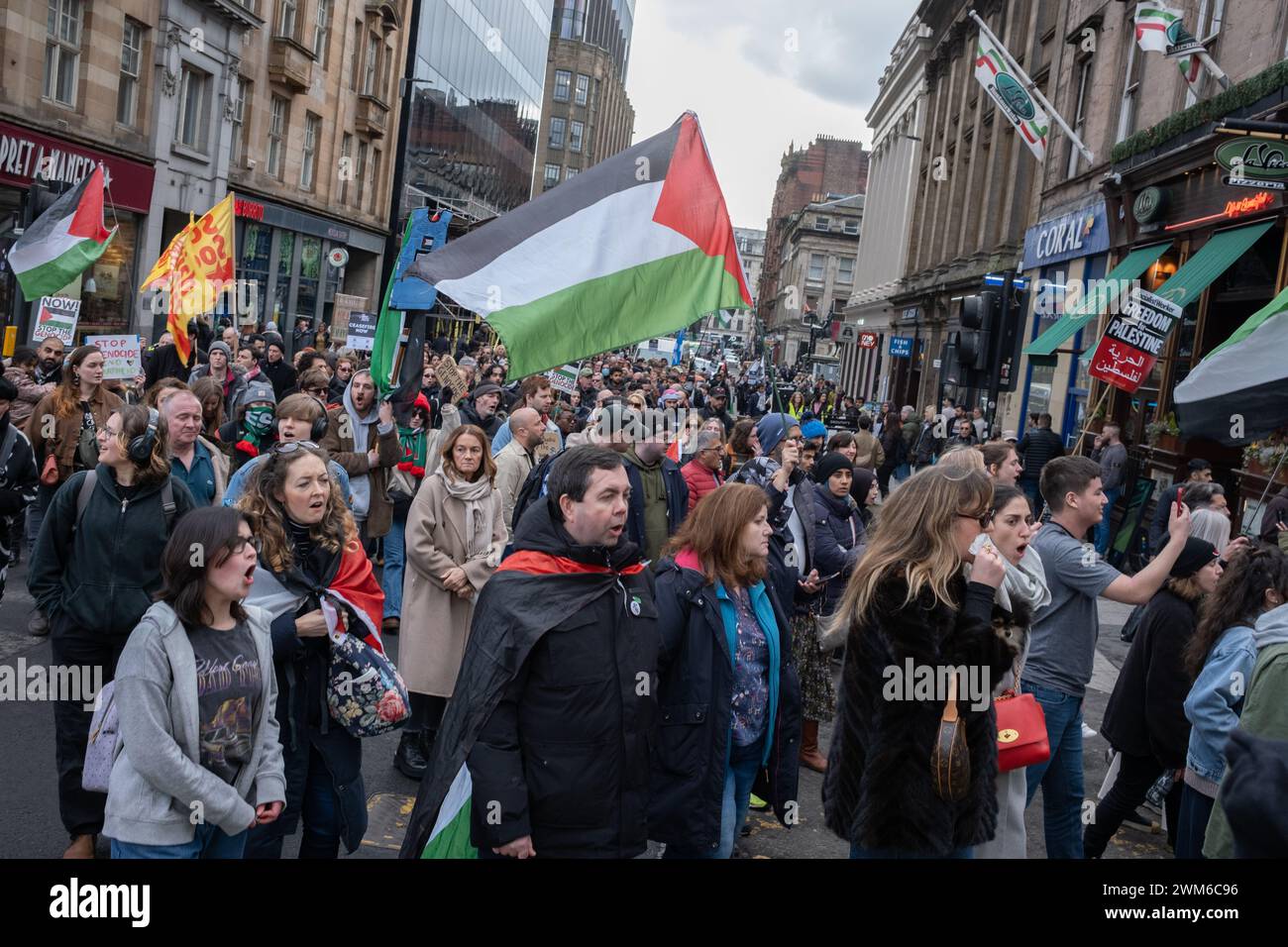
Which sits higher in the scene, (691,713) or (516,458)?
(516,458)

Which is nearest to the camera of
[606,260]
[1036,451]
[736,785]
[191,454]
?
[736,785]

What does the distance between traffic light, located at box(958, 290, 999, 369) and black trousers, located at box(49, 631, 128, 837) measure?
7.53 metres

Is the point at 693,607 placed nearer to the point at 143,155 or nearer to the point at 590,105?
the point at 143,155

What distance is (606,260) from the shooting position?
604 centimetres

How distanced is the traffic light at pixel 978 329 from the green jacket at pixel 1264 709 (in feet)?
21.4

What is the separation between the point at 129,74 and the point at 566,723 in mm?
23406

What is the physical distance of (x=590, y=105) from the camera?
10731 cm

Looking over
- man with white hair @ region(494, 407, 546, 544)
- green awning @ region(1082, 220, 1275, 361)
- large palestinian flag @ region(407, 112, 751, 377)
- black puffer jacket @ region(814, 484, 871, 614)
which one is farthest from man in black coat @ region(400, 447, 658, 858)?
green awning @ region(1082, 220, 1275, 361)

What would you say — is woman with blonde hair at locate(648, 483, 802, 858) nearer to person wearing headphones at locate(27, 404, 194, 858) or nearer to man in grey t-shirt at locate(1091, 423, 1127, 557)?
person wearing headphones at locate(27, 404, 194, 858)

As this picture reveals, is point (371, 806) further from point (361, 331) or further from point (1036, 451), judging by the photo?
point (361, 331)

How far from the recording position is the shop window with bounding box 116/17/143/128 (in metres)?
22.7

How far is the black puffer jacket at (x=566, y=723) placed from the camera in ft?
11.5

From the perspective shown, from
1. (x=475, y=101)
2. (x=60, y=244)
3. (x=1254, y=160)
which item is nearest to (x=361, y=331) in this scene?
(x=60, y=244)

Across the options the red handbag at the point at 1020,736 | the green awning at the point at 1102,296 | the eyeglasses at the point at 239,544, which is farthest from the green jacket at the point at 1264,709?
the green awning at the point at 1102,296
